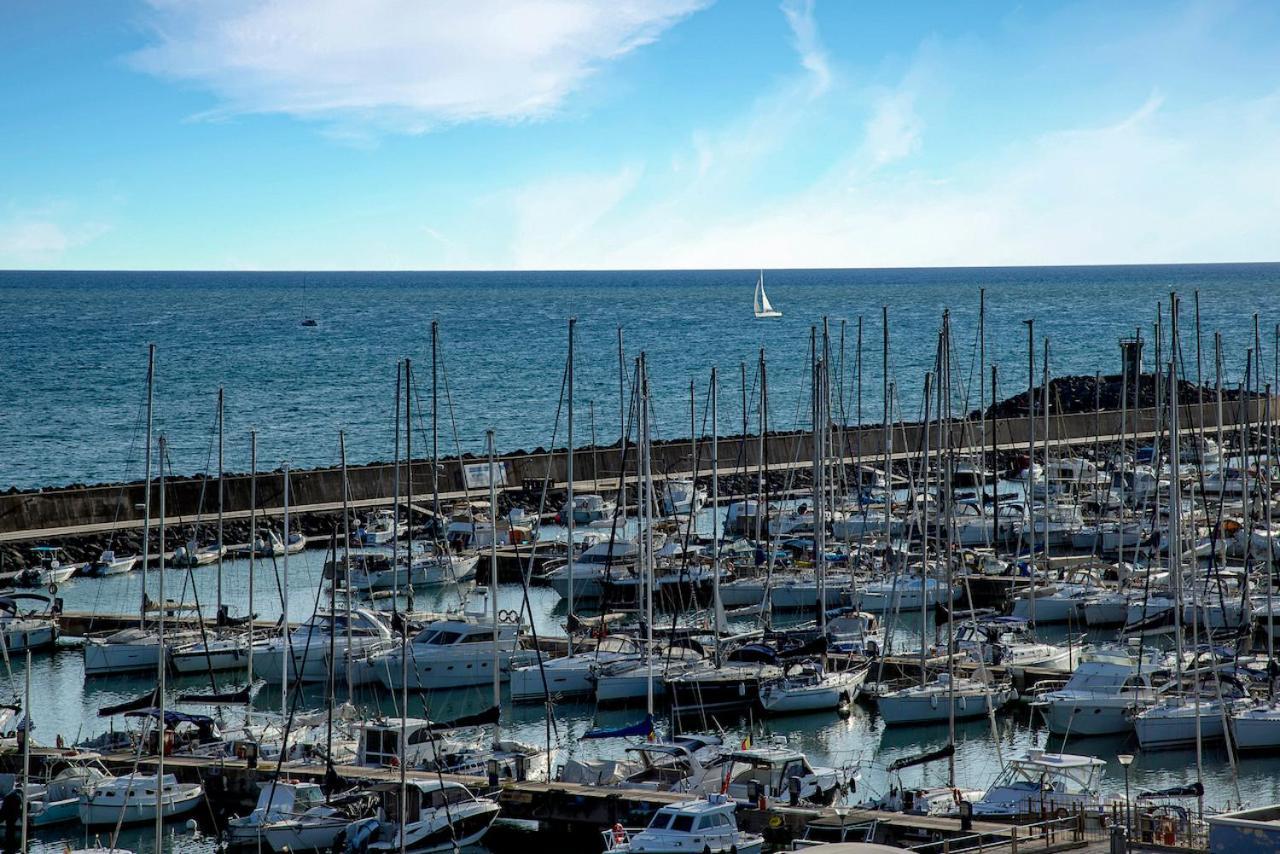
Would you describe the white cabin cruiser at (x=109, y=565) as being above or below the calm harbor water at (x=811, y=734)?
above

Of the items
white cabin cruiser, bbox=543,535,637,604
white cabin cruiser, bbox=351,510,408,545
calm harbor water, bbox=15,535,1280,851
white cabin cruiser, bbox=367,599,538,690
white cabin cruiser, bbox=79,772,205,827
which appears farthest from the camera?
white cabin cruiser, bbox=351,510,408,545

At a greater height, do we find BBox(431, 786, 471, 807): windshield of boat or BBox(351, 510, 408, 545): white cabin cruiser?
BBox(351, 510, 408, 545): white cabin cruiser

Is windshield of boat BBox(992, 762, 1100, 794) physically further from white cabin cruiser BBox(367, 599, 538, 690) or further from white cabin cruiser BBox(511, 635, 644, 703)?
white cabin cruiser BBox(367, 599, 538, 690)

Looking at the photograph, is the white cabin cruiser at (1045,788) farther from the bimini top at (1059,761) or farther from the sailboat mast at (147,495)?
the sailboat mast at (147,495)

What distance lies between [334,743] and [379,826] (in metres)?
5.06

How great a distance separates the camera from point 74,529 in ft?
188

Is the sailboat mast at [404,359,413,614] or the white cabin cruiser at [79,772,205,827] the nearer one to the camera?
the white cabin cruiser at [79,772,205,827]

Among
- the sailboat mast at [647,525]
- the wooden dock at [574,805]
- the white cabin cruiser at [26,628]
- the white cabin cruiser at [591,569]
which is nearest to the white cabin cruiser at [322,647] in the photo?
the sailboat mast at [647,525]

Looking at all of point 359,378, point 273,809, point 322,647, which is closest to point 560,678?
point 322,647

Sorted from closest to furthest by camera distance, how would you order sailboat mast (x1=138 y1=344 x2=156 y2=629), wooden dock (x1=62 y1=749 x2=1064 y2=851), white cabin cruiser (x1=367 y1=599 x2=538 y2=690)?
wooden dock (x1=62 y1=749 x2=1064 y2=851), sailboat mast (x1=138 y1=344 x2=156 y2=629), white cabin cruiser (x1=367 y1=599 x2=538 y2=690)

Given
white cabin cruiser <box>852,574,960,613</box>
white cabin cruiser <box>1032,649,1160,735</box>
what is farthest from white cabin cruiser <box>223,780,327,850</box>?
white cabin cruiser <box>852,574,960,613</box>

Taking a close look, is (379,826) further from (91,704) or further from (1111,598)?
(1111,598)

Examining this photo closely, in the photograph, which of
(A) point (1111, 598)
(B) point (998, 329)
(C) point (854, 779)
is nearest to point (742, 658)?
(C) point (854, 779)

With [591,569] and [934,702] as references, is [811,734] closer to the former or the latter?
[934,702]
